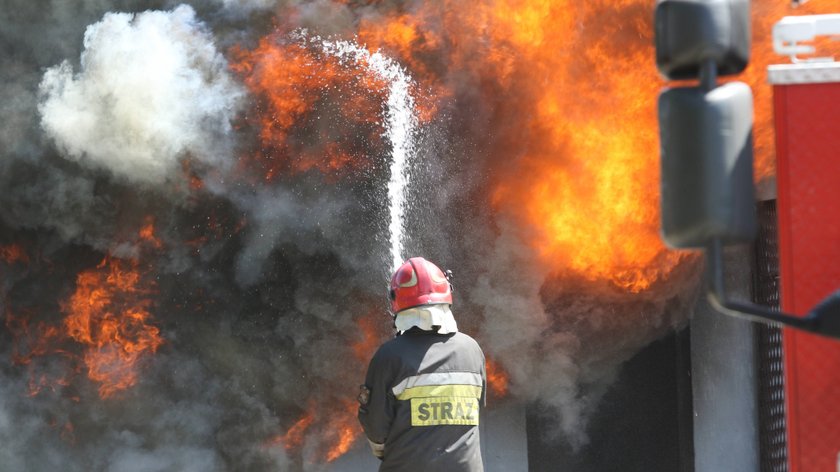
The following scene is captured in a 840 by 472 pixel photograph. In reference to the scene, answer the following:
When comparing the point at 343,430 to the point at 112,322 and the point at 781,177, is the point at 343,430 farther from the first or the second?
the point at 781,177

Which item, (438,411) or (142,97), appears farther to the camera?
(142,97)

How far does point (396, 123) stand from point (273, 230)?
122cm

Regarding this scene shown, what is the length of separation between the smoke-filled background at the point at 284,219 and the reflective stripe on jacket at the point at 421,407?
2712 millimetres

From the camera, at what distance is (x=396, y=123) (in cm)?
684

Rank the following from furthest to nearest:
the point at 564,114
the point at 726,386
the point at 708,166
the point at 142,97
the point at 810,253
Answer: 1. the point at 726,386
2. the point at 564,114
3. the point at 142,97
4. the point at 810,253
5. the point at 708,166

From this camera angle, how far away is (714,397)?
6785mm

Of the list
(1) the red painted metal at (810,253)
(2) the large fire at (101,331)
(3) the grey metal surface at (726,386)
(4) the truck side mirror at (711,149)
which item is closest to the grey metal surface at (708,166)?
(4) the truck side mirror at (711,149)

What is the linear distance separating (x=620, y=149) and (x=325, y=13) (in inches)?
94.3

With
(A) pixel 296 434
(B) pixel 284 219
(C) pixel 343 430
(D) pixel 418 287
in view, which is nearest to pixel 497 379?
(C) pixel 343 430

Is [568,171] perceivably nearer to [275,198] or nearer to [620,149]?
[620,149]

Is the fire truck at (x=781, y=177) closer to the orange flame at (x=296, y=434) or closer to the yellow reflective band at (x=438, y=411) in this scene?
the yellow reflective band at (x=438, y=411)

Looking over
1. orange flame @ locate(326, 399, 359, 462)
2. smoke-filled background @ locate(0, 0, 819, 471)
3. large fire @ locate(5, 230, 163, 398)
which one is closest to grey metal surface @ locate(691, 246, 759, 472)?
smoke-filled background @ locate(0, 0, 819, 471)

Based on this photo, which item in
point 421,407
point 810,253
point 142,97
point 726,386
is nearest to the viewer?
point 810,253

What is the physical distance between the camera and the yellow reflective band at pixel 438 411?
402 cm
